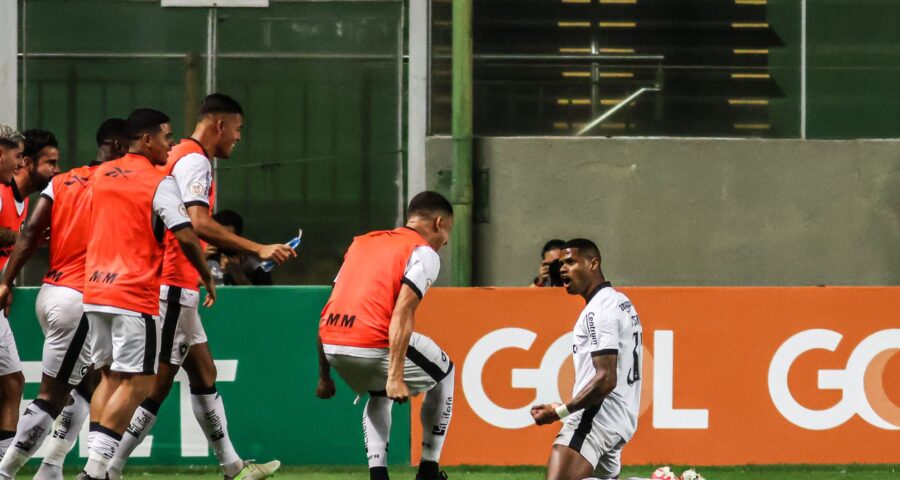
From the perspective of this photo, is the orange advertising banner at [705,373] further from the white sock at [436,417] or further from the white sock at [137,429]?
the white sock at [137,429]

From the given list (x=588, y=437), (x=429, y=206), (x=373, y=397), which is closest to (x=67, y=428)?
(x=373, y=397)

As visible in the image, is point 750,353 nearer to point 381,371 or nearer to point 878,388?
point 878,388

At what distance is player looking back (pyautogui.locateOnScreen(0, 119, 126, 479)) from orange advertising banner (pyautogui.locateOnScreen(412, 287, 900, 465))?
107 inches

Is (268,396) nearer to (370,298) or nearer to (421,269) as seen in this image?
(370,298)

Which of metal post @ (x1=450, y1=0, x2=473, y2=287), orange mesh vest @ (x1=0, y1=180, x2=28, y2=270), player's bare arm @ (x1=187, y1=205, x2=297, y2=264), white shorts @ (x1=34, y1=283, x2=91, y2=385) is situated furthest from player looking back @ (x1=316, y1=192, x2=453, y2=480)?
metal post @ (x1=450, y1=0, x2=473, y2=287)

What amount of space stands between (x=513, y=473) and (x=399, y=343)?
8.91 ft

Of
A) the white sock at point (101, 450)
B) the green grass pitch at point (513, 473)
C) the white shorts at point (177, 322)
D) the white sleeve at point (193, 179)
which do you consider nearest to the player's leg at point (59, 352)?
the white shorts at point (177, 322)

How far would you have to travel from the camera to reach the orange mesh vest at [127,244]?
7.57m

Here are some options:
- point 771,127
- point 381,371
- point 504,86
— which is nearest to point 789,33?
point 771,127

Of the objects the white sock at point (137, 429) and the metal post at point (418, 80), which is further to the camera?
the metal post at point (418, 80)

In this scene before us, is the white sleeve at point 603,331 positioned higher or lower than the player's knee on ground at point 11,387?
higher

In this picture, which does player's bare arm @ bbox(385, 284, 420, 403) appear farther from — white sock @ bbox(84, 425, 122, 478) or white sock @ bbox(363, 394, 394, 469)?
white sock @ bbox(84, 425, 122, 478)

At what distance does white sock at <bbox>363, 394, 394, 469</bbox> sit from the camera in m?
8.17

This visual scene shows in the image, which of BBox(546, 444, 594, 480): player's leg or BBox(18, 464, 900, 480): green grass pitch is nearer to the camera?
BBox(546, 444, 594, 480): player's leg
